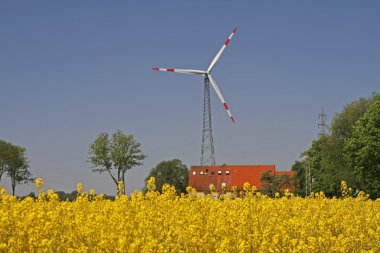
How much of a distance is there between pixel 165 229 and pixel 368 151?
4677 cm

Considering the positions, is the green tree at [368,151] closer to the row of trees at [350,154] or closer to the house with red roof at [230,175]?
the row of trees at [350,154]

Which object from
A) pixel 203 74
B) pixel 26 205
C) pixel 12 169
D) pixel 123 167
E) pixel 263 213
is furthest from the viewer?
pixel 12 169

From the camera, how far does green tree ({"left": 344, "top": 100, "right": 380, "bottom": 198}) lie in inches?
2189

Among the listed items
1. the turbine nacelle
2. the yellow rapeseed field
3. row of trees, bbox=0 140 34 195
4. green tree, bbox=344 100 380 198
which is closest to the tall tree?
row of trees, bbox=0 140 34 195

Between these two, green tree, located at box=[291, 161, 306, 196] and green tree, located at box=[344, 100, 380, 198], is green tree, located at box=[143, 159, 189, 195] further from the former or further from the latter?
green tree, located at box=[344, 100, 380, 198]

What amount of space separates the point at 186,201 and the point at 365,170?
141 feet

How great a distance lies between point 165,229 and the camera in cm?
1220

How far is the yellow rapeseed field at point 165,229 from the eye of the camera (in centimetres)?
1016

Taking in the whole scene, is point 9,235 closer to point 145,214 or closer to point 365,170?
point 145,214

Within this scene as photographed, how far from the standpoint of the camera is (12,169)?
326 feet

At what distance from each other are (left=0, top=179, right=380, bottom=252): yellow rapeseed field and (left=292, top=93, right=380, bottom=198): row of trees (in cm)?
4165

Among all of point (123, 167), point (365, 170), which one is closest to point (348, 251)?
point (365, 170)

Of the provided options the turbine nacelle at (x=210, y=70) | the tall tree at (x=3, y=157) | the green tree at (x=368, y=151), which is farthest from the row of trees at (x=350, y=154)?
the tall tree at (x=3, y=157)

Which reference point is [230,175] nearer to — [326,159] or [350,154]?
[326,159]
